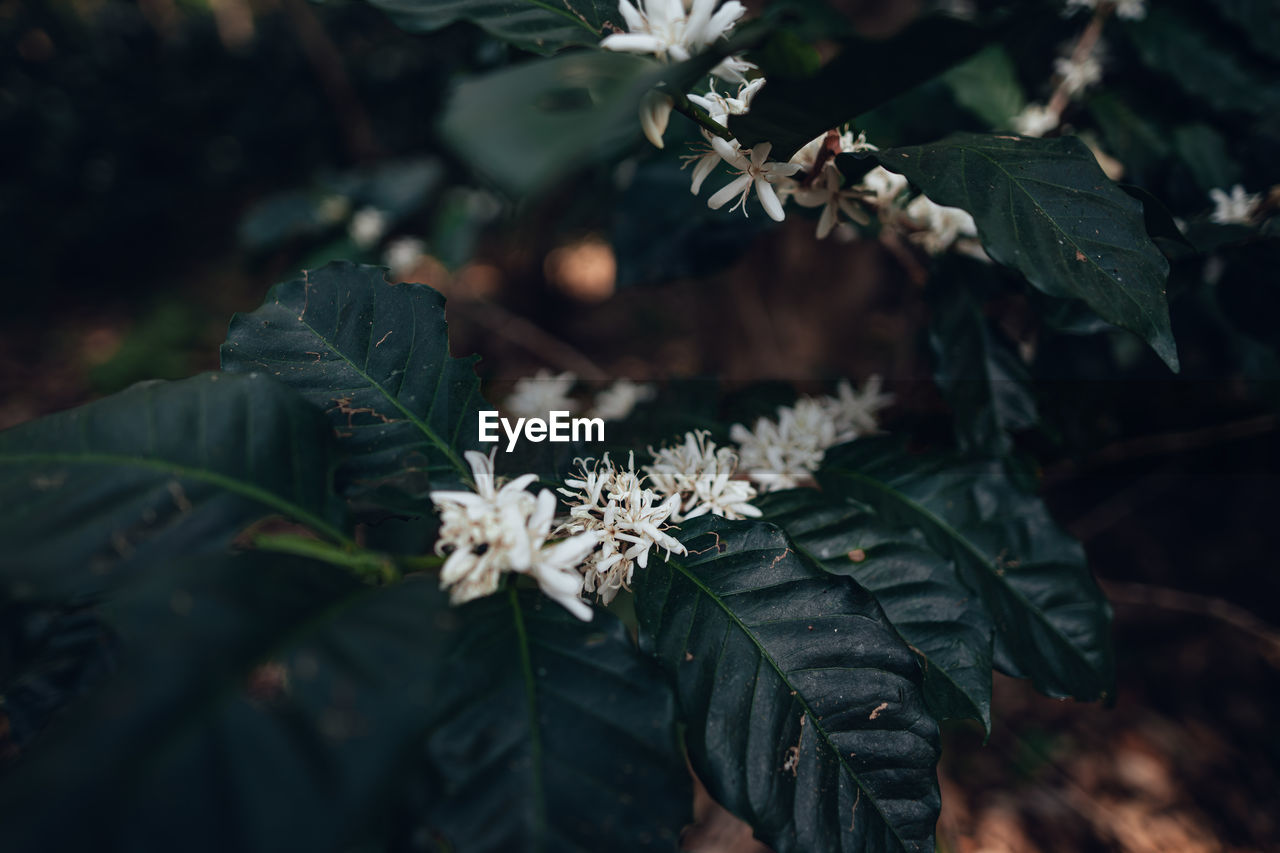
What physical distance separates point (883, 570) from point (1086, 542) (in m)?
2.14

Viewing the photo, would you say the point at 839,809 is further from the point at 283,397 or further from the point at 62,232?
the point at 62,232

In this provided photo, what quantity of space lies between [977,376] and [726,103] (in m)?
0.73

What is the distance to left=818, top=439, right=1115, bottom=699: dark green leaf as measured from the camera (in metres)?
1.01

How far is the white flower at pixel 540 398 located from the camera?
1.49 metres

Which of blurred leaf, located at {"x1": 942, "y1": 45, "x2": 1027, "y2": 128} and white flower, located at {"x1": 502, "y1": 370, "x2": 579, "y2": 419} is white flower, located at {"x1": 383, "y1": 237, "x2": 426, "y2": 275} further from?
blurred leaf, located at {"x1": 942, "y1": 45, "x2": 1027, "y2": 128}

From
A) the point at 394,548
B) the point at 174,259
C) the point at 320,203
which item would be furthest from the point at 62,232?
the point at 394,548

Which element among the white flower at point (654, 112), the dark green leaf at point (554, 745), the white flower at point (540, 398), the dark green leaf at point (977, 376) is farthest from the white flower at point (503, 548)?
the dark green leaf at point (977, 376)

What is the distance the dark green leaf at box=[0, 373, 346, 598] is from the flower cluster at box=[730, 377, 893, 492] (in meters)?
0.75

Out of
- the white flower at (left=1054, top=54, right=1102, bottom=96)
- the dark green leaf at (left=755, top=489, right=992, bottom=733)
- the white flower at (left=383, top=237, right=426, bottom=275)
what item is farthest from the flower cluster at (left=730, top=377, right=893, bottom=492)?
the white flower at (left=383, top=237, right=426, bottom=275)

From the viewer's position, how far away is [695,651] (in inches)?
31.4

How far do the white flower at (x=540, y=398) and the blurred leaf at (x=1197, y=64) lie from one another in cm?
164

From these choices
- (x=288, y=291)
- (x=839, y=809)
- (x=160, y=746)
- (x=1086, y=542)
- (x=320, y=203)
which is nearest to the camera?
A: (x=160, y=746)

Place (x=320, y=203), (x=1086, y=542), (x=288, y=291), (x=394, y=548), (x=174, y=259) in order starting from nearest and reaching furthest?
(x=288, y=291), (x=394, y=548), (x=1086, y=542), (x=320, y=203), (x=174, y=259)

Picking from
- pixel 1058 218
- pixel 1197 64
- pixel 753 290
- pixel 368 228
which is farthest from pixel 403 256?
pixel 1197 64
